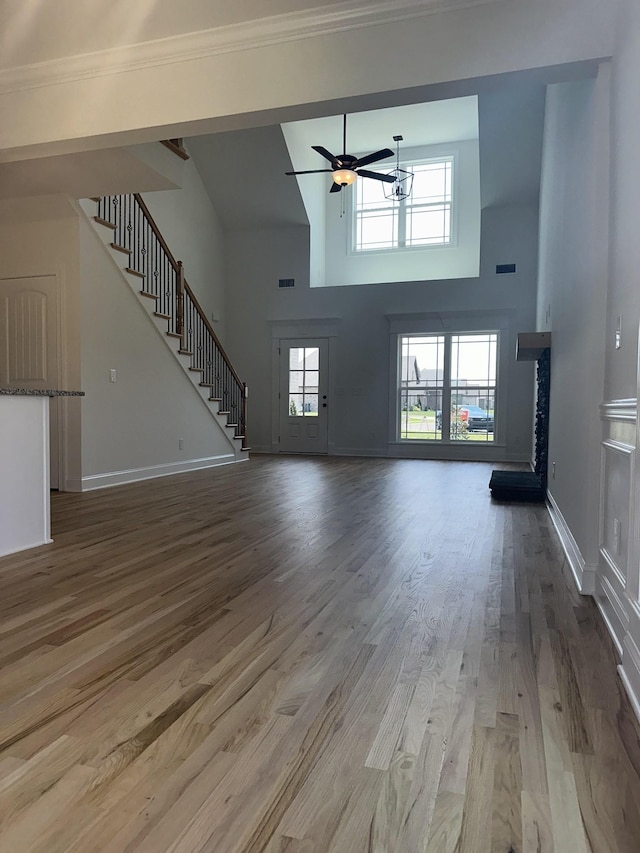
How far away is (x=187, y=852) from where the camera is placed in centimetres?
107

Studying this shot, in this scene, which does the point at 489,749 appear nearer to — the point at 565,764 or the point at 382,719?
the point at 565,764

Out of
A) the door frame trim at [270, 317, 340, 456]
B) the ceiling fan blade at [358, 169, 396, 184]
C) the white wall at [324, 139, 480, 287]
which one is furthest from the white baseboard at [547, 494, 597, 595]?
the white wall at [324, 139, 480, 287]

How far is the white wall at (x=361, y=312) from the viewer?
30.5 ft

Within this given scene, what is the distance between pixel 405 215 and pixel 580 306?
25.3ft

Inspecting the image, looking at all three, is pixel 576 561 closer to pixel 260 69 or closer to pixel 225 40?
pixel 260 69

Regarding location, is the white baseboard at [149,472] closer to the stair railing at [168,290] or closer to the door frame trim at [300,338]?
the stair railing at [168,290]

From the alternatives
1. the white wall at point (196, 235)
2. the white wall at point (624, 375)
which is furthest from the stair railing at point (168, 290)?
the white wall at point (624, 375)

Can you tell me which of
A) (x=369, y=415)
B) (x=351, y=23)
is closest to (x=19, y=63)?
(x=351, y=23)

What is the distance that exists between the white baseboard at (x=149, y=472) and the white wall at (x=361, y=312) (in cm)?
259

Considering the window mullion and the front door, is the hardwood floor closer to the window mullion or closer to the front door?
the front door

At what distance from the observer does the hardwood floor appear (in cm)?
116

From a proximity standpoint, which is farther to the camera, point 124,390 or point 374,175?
point 374,175

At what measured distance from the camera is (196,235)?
9859 mm

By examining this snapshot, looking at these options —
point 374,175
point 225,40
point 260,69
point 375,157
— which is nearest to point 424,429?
point 374,175
